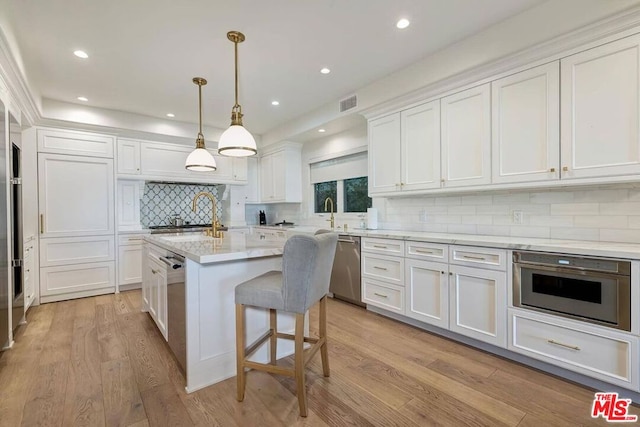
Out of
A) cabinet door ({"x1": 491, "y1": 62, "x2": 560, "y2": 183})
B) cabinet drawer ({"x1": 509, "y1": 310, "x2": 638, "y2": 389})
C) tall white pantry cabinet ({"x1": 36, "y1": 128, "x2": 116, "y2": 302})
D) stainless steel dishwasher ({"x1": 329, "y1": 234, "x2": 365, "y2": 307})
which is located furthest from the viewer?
tall white pantry cabinet ({"x1": 36, "y1": 128, "x2": 116, "y2": 302})

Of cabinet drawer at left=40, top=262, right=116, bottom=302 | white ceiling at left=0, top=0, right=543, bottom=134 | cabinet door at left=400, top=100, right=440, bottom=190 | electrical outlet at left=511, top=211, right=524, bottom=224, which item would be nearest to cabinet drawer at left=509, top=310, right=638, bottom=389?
electrical outlet at left=511, top=211, right=524, bottom=224

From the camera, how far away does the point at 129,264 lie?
4.34 meters

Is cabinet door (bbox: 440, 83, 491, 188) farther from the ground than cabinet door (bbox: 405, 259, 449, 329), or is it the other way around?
cabinet door (bbox: 440, 83, 491, 188)

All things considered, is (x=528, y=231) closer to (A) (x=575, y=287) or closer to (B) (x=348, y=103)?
(A) (x=575, y=287)

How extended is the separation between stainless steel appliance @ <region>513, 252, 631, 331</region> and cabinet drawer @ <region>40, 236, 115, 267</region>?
Result: 4841 millimetres

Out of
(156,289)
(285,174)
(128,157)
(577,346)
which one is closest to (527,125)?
(577,346)

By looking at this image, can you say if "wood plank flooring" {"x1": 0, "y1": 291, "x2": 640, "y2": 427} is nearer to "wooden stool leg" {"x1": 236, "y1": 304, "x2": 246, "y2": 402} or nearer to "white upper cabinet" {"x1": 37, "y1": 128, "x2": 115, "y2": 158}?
"wooden stool leg" {"x1": 236, "y1": 304, "x2": 246, "y2": 402}

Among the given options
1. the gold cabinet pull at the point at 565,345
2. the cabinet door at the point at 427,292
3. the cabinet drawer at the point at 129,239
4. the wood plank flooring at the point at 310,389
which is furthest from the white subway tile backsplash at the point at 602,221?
the cabinet drawer at the point at 129,239

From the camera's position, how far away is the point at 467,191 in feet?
9.04

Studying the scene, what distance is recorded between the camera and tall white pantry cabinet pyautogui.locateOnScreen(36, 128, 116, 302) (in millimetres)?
3805

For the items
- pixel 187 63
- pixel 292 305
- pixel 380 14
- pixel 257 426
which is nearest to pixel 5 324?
pixel 257 426

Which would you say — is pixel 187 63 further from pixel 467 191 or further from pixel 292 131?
pixel 467 191

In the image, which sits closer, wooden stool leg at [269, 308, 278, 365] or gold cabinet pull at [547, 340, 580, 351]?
gold cabinet pull at [547, 340, 580, 351]

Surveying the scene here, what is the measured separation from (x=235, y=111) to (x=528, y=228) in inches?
107
